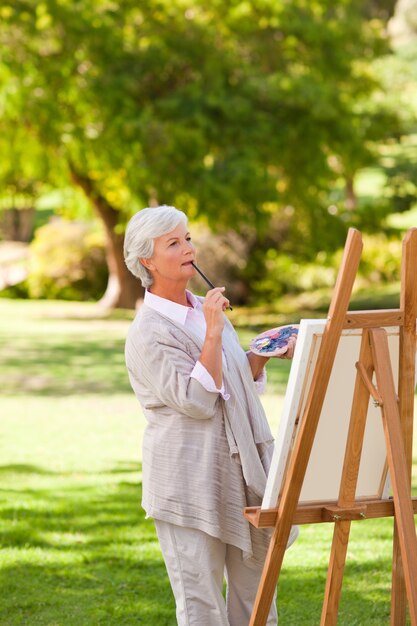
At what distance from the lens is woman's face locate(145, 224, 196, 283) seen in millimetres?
3928

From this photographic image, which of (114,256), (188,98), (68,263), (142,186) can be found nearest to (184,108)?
(188,98)

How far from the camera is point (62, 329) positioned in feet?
71.6

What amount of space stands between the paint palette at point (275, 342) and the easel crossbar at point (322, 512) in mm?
557

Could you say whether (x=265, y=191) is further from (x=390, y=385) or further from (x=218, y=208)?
(x=390, y=385)

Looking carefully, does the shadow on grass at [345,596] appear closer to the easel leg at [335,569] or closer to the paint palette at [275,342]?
the easel leg at [335,569]

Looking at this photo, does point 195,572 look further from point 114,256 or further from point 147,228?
point 114,256

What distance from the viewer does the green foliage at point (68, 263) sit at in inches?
1208

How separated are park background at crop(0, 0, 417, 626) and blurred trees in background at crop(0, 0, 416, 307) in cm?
5

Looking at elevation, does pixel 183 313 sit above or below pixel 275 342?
above

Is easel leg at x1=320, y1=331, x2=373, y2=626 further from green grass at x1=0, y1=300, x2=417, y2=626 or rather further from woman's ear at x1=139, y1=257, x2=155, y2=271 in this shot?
green grass at x1=0, y1=300, x2=417, y2=626

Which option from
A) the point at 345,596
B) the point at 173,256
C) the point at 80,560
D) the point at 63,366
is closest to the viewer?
the point at 173,256

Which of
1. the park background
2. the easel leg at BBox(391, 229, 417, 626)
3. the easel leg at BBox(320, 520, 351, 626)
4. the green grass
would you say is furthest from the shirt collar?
the park background

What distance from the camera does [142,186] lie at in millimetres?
22891

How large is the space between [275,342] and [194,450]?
487 millimetres
